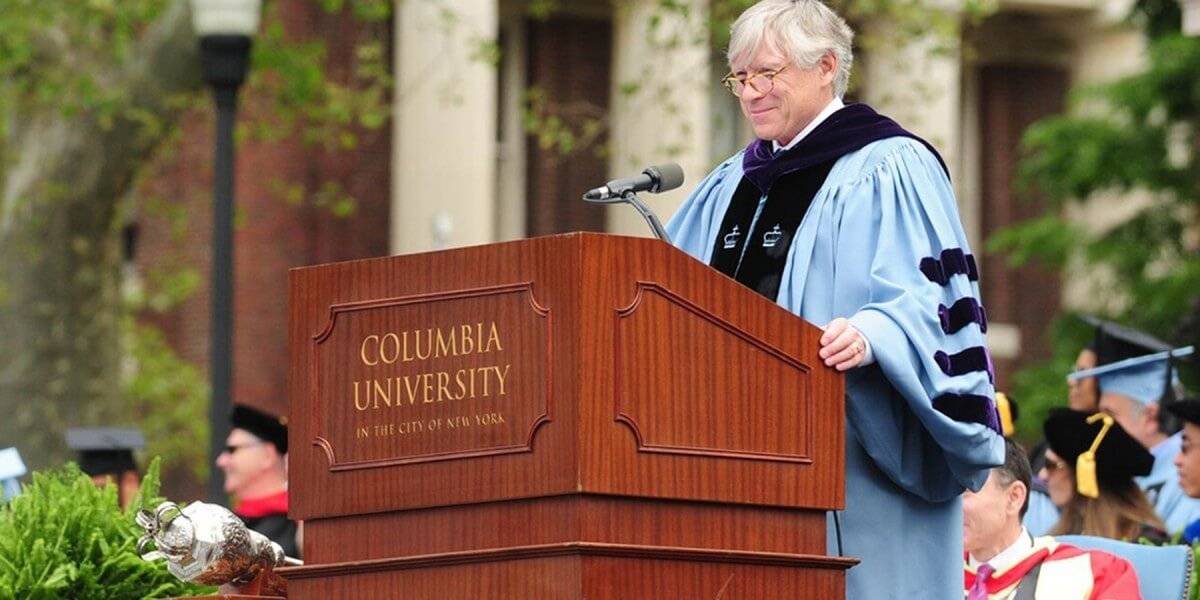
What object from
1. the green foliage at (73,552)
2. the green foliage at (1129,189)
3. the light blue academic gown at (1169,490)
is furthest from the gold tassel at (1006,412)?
the green foliage at (1129,189)

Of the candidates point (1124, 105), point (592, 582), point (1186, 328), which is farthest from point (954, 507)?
point (1124, 105)

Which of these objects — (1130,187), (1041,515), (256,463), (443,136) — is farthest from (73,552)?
(1130,187)

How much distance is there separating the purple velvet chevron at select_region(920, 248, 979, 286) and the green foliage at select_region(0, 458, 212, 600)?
83.7 inches

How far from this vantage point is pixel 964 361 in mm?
5715

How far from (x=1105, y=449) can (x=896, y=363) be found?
4.51 m

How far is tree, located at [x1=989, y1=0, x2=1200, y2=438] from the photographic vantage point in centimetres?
2664

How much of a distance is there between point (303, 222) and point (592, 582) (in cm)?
2449

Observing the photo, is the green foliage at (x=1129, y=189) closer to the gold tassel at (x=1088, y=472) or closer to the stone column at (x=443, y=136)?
the stone column at (x=443, y=136)

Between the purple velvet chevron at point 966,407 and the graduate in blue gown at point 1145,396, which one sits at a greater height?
the graduate in blue gown at point 1145,396

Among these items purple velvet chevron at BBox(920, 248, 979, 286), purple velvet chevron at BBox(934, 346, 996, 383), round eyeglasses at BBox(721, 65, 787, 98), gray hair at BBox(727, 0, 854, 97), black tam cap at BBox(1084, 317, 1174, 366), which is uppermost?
gray hair at BBox(727, 0, 854, 97)

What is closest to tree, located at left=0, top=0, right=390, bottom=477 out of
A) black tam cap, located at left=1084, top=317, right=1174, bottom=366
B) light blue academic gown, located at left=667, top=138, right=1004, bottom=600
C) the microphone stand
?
black tam cap, located at left=1084, top=317, right=1174, bottom=366

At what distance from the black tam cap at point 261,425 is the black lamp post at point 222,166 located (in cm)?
94

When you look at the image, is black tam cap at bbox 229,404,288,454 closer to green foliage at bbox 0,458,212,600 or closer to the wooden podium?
green foliage at bbox 0,458,212,600

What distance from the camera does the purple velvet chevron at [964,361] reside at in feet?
18.6
